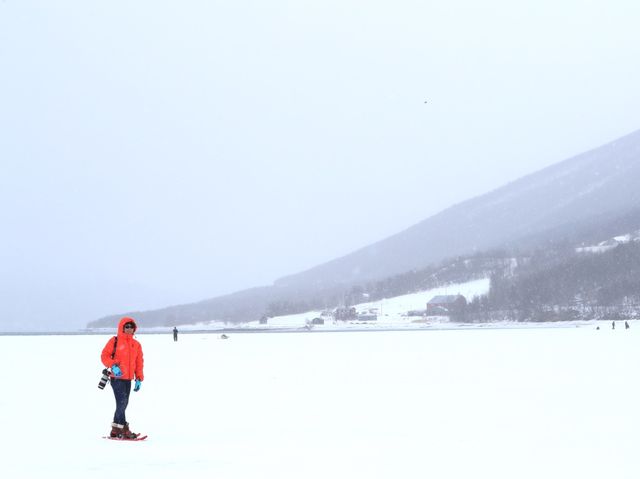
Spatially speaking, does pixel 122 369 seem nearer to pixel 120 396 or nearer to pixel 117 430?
pixel 120 396

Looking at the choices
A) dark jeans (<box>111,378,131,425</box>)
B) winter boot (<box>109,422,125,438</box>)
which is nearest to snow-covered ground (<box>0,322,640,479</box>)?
winter boot (<box>109,422,125,438</box>)

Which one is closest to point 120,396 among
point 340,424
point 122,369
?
point 122,369

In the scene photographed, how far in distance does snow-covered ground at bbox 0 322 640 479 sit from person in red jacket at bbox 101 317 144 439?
38cm

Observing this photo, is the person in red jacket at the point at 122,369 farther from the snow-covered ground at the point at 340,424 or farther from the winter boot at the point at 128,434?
the snow-covered ground at the point at 340,424

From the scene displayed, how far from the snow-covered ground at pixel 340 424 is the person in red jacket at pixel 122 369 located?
1.25 ft

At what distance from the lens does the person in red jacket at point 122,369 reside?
564 inches

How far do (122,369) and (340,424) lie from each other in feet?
13.2

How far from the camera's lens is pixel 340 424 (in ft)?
51.7

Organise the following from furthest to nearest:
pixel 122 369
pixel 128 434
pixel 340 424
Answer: pixel 340 424 → pixel 122 369 → pixel 128 434

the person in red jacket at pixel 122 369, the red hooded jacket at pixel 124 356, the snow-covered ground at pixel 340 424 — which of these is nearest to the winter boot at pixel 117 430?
the person in red jacket at pixel 122 369

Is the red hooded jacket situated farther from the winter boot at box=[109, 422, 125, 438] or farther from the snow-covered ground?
the snow-covered ground

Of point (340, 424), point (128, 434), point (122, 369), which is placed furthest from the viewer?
point (340, 424)

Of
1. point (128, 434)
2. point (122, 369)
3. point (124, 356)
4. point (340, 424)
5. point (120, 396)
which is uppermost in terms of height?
point (124, 356)

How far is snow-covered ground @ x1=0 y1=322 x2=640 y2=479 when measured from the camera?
11.6 meters
